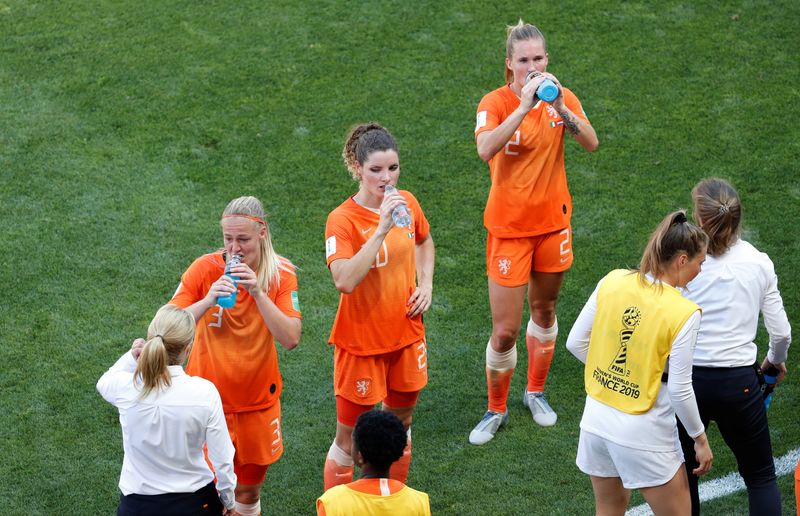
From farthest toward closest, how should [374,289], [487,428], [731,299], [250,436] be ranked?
1. [487,428]
2. [374,289]
3. [250,436]
4. [731,299]

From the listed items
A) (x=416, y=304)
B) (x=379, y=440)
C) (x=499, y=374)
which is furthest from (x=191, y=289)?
(x=499, y=374)

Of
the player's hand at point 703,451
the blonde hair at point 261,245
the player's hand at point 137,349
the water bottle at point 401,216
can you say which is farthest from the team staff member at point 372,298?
the player's hand at point 703,451

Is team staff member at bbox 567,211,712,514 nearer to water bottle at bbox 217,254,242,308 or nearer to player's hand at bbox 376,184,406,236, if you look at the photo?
player's hand at bbox 376,184,406,236

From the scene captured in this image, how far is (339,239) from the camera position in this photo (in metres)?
4.68

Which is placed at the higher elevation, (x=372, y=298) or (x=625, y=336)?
(x=625, y=336)

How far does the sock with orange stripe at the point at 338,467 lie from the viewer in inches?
196

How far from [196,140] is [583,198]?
10.4 ft

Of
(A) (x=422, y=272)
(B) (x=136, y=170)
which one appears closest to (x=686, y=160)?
(A) (x=422, y=272)

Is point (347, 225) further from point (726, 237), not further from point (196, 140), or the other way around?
point (196, 140)

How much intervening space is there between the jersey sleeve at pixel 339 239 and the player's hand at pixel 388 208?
26 centimetres

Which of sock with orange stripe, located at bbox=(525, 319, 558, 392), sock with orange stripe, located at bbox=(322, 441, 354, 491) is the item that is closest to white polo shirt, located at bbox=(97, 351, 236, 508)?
sock with orange stripe, located at bbox=(322, 441, 354, 491)

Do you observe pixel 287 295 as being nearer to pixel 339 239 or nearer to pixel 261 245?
pixel 261 245

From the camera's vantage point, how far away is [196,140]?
858 cm

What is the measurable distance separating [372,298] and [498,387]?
58.2 inches
